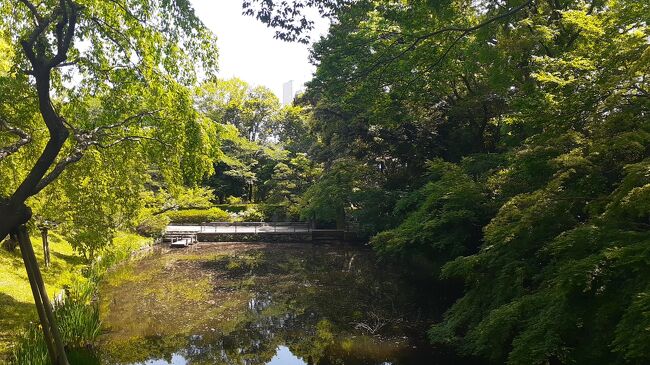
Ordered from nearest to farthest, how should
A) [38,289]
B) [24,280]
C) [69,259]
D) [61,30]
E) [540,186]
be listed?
[38,289]
[61,30]
[540,186]
[24,280]
[69,259]

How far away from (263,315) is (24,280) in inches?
258

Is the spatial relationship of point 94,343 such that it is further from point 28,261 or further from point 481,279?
point 481,279

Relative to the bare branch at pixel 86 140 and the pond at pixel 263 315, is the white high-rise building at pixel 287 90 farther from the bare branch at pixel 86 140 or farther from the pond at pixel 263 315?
the bare branch at pixel 86 140

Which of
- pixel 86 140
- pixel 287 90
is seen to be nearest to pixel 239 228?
pixel 86 140

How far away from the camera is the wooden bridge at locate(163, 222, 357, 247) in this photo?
86.8ft

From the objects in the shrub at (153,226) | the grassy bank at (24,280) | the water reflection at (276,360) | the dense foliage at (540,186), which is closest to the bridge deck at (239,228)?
the shrub at (153,226)

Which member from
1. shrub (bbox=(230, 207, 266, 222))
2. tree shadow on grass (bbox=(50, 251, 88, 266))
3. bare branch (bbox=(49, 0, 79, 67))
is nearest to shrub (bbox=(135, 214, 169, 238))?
shrub (bbox=(230, 207, 266, 222))

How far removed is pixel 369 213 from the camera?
20.3 metres

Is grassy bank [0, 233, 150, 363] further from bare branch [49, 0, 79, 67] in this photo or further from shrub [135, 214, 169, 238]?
shrub [135, 214, 169, 238]

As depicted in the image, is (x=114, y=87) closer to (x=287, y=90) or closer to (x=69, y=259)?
(x=69, y=259)

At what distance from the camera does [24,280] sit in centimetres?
1220

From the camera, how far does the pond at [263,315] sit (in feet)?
31.0

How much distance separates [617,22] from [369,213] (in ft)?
42.5

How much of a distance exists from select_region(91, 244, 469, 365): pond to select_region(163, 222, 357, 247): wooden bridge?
592 centimetres
